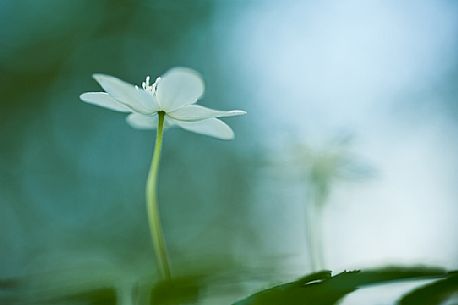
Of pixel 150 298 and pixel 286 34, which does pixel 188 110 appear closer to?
pixel 150 298

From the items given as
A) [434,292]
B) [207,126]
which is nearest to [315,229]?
[207,126]

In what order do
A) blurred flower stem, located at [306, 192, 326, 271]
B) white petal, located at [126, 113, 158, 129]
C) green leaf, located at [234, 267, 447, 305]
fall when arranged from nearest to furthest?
1. green leaf, located at [234, 267, 447, 305]
2. blurred flower stem, located at [306, 192, 326, 271]
3. white petal, located at [126, 113, 158, 129]

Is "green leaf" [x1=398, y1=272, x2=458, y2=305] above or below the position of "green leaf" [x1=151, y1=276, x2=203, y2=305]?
below

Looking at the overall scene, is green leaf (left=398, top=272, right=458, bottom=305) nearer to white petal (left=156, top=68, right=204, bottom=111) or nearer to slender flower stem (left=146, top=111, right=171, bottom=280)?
slender flower stem (left=146, top=111, right=171, bottom=280)

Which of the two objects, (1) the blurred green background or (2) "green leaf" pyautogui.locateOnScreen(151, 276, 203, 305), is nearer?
(2) "green leaf" pyautogui.locateOnScreen(151, 276, 203, 305)

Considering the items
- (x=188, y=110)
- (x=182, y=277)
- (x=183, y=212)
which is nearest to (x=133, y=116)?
(x=188, y=110)

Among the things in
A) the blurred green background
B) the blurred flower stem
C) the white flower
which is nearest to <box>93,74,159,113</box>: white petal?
the white flower
